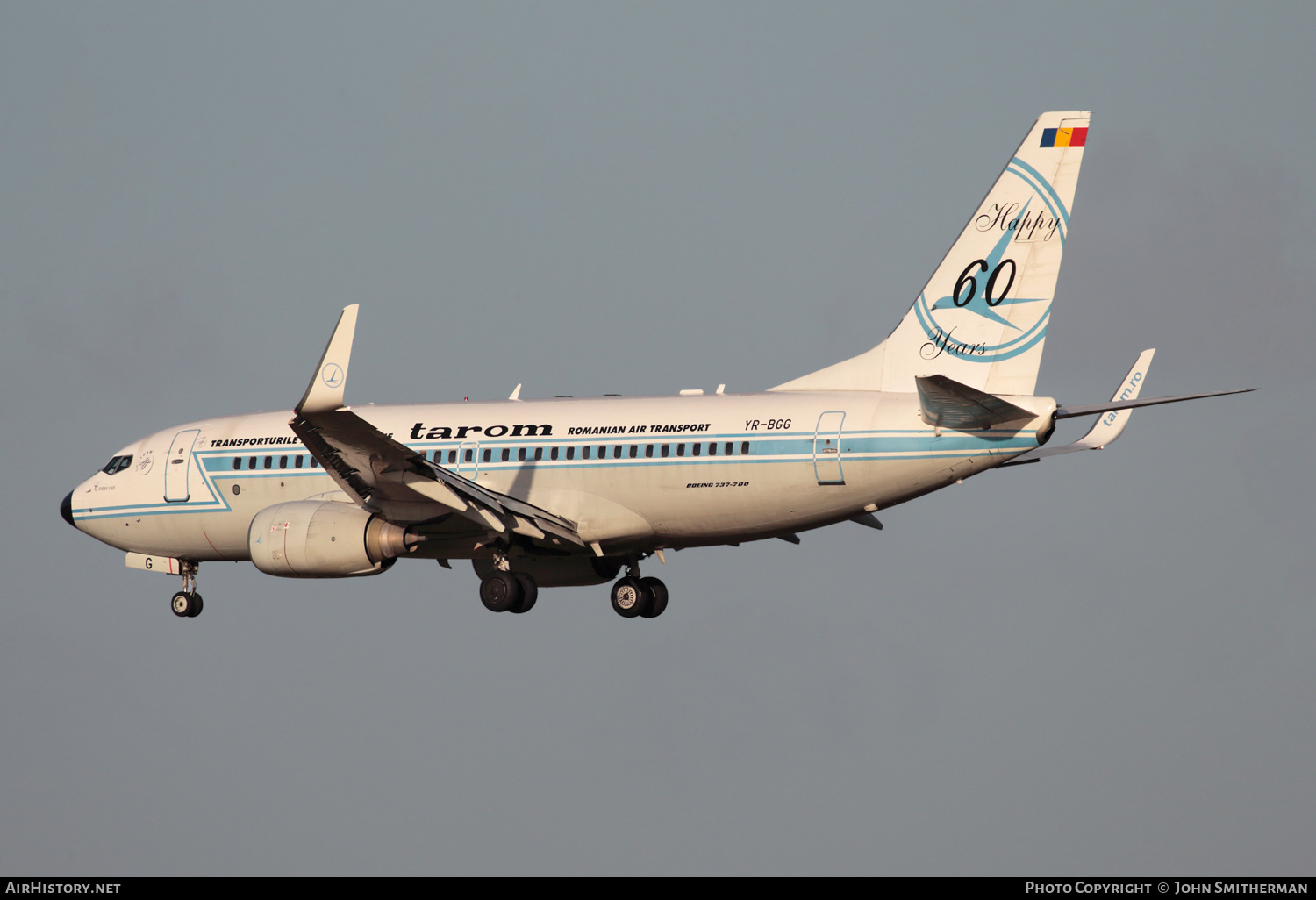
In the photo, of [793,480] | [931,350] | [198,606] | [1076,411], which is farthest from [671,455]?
[198,606]

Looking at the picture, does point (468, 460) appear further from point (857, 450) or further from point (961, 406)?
point (961, 406)

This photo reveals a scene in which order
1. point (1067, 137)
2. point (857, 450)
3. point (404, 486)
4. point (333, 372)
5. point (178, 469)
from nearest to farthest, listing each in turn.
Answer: point (333, 372) → point (857, 450) → point (1067, 137) → point (404, 486) → point (178, 469)

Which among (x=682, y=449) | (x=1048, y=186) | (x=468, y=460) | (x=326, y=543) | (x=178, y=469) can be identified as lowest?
(x=326, y=543)

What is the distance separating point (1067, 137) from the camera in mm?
33469

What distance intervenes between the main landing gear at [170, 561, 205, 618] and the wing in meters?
8.41

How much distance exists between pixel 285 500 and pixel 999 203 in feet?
55.2

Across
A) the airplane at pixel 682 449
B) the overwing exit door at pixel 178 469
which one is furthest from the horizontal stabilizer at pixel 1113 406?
the overwing exit door at pixel 178 469

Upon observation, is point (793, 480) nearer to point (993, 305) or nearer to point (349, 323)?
point (993, 305)

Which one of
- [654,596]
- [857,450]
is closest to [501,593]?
[654,596]

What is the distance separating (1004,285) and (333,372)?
12.7m

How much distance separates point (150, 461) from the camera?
4191cm

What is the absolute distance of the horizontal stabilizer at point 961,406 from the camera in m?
30.6

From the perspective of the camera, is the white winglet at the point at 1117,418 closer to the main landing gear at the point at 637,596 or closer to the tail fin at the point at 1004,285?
the tail fin at the point at 1004,285

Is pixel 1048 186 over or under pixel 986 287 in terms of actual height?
over
